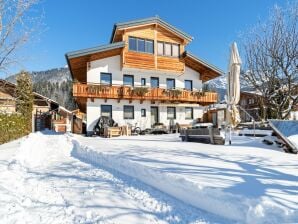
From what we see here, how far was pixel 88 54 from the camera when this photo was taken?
19.5 metres

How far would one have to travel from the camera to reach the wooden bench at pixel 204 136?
10.3 metres

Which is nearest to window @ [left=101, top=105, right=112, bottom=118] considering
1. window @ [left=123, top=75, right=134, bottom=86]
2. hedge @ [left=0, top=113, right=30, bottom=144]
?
window @ [left=123, top=75, right=134, bottom=86]

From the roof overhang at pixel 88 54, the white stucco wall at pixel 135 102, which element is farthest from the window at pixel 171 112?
the roof overhang at pixel 88 54

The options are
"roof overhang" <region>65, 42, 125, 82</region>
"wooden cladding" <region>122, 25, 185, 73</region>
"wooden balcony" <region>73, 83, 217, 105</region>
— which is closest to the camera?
"roof overhang" <region>65, 42, 125, 82</region>

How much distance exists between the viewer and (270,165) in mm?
6121

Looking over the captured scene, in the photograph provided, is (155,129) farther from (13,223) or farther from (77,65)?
(13,223)

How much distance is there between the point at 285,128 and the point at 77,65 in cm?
1696

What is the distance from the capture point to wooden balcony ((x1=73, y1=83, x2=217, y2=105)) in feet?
64.3

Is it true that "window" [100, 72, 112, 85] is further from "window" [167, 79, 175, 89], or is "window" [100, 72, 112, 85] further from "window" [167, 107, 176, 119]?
"window" [167, 107, 176, 119]

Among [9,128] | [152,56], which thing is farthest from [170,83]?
[9,128]

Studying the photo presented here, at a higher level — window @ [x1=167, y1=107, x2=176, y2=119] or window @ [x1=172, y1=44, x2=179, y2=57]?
window @ [x1=172, y1=44, x2=179, y2=57]

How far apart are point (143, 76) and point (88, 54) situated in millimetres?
5206

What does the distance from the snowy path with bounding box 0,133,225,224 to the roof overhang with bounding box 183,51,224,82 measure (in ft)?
59.6

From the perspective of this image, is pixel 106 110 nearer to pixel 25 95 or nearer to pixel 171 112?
pixel 171 112
